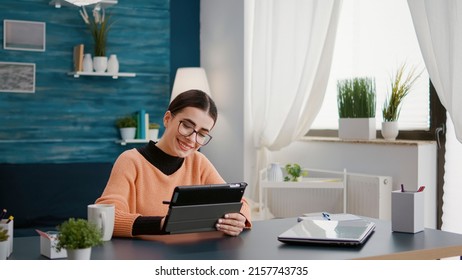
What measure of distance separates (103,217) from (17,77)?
10.0ft

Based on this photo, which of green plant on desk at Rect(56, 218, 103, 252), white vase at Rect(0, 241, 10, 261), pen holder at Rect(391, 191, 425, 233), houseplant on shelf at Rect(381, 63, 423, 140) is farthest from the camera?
houseplant on shelf at Rect(381, 63, 423, 140)

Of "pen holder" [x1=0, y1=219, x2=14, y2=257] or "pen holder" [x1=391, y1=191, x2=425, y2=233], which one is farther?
"pen holder" [x1=391, y1=191, x2=425, y2=233]

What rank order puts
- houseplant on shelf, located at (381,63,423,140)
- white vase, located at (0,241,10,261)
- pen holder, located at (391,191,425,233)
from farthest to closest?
houseplant on shelf, located at (381,63,423,140)
pen holder, located at (391,191,425,233)
white vase, located at (0,241,10,261)

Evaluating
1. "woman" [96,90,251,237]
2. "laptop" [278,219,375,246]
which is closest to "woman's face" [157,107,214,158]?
"woman" [96,90,251,237]

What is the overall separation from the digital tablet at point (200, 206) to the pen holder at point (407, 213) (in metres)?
0.55

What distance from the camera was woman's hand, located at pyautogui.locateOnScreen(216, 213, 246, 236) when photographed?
2023mm

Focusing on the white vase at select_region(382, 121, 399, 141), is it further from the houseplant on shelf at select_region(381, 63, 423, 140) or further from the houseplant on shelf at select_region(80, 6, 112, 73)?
the houseplant on shelf at select_region(80, 6, 112, 73)

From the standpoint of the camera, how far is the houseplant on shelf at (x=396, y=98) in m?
3.63

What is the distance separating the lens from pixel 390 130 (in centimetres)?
371

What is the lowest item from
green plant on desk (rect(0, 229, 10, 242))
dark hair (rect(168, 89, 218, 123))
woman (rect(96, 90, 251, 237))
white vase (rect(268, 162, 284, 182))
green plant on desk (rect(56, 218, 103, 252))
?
white vase (rect(268, 162, 284, 182))

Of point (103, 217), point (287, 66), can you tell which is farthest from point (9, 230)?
point (287, 66)

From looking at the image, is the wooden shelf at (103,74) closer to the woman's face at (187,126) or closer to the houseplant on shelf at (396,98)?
the houseplant on shelf at (396,98)

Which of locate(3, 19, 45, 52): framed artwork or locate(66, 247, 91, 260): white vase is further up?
locate(3, 19, 45, 52): framed artwork

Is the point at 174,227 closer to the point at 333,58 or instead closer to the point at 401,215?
the point at 401,215
